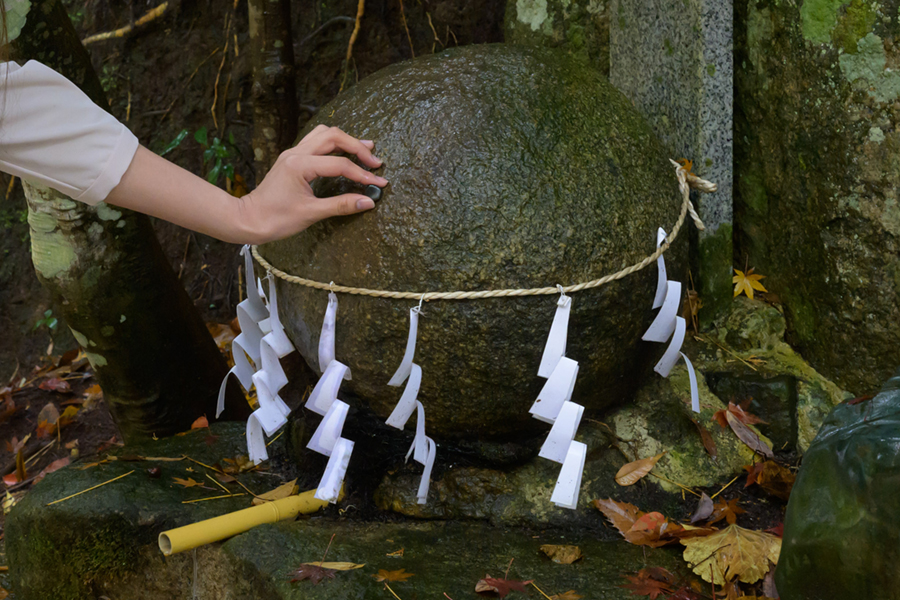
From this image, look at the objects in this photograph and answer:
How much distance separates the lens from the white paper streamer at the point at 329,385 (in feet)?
5.97

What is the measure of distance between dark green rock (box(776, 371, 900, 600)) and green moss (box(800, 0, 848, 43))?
1312 mm

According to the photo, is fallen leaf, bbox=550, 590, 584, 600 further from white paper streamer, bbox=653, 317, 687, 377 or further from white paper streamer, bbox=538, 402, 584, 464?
white paper streamer, bbox=653, 317, 687, 377

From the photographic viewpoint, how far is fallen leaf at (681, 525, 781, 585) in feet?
5.39

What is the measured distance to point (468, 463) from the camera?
2.04 metres

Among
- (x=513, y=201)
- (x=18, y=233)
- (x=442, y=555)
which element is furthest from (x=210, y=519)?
(x=18, y=233)

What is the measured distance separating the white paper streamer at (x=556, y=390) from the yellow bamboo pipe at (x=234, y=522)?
707 millimetres

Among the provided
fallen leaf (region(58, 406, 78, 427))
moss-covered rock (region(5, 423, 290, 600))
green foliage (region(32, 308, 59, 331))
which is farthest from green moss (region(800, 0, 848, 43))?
green foliage (region(32, 308, 59, 331))

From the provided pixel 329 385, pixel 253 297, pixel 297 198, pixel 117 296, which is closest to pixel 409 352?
pixel 329 385

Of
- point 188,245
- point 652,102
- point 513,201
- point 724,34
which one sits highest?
point 724,34

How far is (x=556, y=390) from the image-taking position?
5.64ft

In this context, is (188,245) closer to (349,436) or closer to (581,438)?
(349,436)

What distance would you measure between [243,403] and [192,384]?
0.27 metres

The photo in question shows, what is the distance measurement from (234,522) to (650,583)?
3.33 feet

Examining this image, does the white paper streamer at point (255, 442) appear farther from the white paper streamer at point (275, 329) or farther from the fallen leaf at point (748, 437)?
the fallen leaf at point (748, 437)
